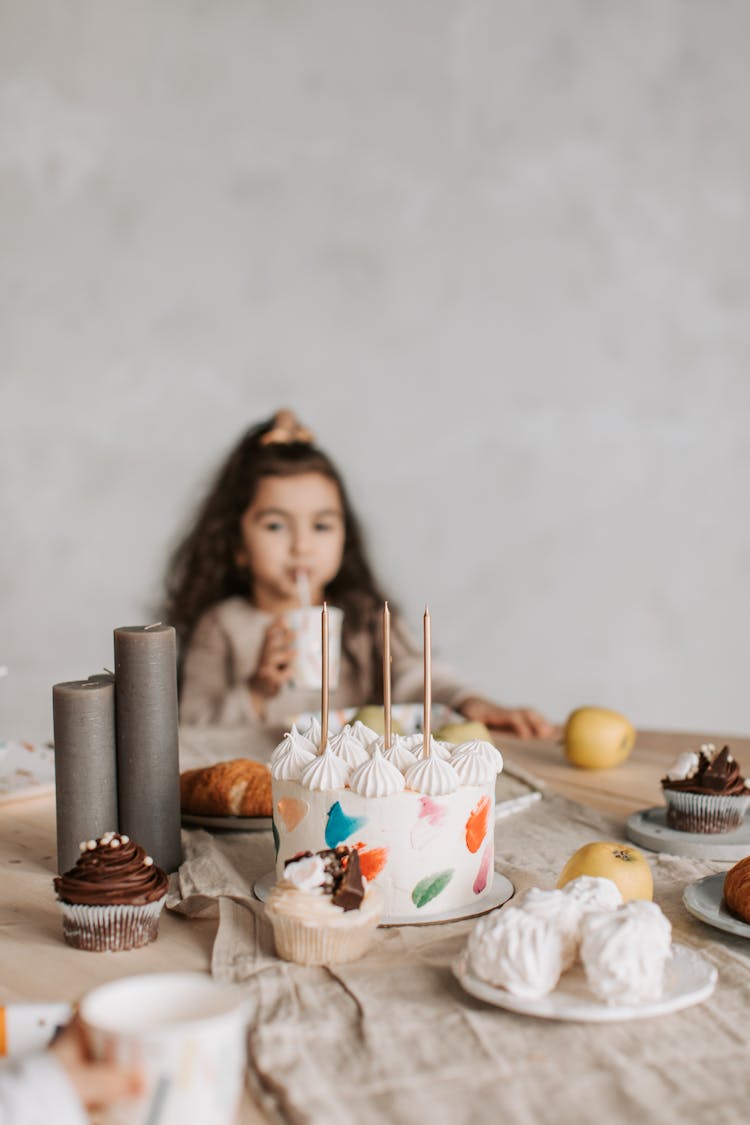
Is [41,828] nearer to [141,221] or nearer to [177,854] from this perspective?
[177,854]

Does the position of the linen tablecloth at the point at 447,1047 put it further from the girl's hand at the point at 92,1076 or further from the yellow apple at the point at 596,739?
the yellow apple at the point at 596,739

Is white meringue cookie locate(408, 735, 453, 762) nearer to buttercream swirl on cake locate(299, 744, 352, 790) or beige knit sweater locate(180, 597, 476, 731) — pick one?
buttercream swirl on cake locate(299, 744, 352, 790)

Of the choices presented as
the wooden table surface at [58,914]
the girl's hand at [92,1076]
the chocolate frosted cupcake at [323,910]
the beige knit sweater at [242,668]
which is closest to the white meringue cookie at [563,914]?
the chocolate frosted cupcake at [323,910]

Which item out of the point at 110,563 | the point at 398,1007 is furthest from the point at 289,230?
the point at 398,1007

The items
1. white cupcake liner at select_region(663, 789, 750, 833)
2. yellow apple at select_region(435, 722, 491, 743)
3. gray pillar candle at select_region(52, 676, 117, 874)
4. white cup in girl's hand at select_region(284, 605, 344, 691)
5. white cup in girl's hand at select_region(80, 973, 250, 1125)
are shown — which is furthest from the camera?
white cup in girl's hand at select_region(284, 605, 344, 691)

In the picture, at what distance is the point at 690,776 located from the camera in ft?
4.64

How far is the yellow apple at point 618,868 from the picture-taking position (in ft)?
3.64

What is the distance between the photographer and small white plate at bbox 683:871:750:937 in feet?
3.42

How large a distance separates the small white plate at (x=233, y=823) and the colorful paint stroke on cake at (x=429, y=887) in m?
0.38

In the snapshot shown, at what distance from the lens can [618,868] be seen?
111 cm

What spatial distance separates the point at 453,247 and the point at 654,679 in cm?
165

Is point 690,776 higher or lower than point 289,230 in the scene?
lower

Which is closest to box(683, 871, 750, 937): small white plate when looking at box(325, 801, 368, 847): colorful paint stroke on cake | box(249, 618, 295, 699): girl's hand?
box(325, 801, 368, 847): colorful paint stroke on cake

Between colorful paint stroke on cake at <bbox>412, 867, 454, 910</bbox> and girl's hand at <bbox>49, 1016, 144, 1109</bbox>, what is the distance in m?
0.48
